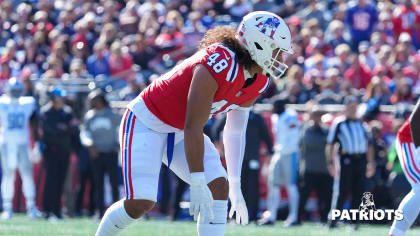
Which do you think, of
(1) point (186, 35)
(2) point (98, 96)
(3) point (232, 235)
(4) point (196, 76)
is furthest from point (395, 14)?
(4) point (196, 76)

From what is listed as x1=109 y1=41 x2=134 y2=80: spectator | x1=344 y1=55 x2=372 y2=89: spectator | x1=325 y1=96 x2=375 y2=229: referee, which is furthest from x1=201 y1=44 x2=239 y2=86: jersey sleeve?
x1=109 y1=41 x2=134 y2=80: spectator

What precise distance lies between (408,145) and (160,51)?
902 cm

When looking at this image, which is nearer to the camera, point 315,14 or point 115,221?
point 115,221

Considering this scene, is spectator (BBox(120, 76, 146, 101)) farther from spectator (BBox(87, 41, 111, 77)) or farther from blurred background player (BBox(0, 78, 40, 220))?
spectator (BBox(87, 41, 111, 77))

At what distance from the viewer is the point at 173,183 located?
1380 centimetres

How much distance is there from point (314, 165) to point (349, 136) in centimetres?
92

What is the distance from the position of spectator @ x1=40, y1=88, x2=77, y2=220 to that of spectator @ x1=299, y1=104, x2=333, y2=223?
128 inches

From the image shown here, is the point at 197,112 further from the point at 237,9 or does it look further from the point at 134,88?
the point at 237,9

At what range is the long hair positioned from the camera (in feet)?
19.3

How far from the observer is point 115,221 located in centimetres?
602

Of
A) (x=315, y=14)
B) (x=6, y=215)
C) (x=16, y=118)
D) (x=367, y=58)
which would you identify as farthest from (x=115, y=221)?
(x=315, y=14)

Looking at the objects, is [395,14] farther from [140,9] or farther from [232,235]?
[232,235]

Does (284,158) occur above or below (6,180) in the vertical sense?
above

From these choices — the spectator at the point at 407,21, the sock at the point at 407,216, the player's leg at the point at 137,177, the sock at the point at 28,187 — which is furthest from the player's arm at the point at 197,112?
the spectator at the point at 407,21
